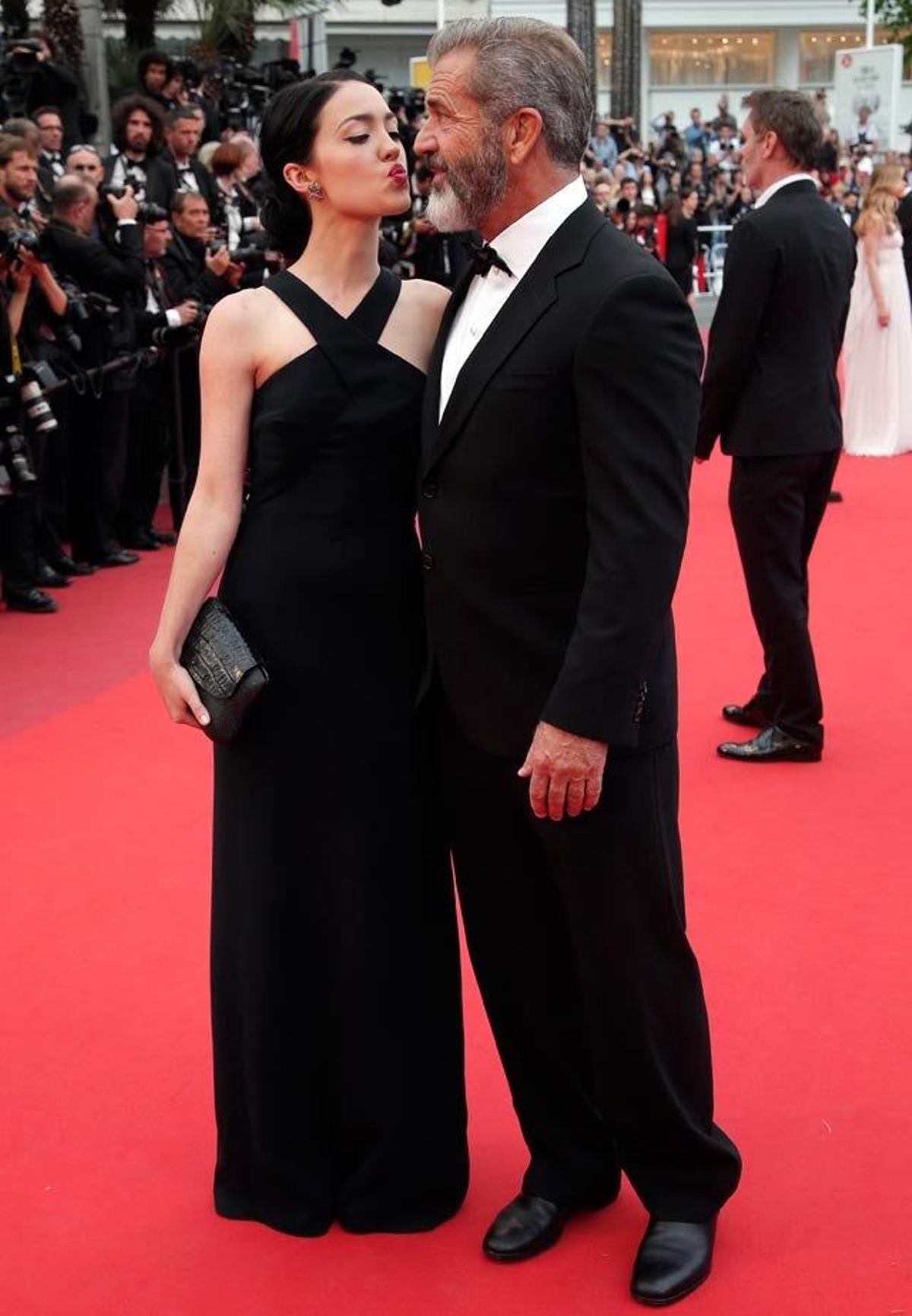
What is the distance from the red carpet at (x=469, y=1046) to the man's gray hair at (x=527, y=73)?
5.44ft

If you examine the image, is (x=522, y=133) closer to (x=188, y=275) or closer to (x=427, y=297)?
(x=427, y=297)

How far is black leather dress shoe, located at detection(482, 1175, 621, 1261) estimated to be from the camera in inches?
108

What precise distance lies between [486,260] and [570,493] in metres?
0.36

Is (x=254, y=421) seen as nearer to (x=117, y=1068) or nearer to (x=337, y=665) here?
(x=337, y=665)

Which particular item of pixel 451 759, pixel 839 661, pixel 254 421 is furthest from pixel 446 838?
pixel 839 661

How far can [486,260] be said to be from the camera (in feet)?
8.27

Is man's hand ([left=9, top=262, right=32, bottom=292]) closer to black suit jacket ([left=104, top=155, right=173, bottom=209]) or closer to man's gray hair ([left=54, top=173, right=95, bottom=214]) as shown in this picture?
man's gray hair ([left=54, top=173, right=95, bottom=214])

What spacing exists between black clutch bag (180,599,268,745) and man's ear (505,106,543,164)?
2.62 ft

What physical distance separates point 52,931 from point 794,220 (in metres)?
2.73

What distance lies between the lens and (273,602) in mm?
2730

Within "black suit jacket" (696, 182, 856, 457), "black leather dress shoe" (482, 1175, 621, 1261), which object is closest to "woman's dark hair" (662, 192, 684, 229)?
"black suit jacket" (696, 182, 856, 457)

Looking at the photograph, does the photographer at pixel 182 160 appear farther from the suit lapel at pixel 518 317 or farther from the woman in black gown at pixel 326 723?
the suit lapel at pixel 518 317

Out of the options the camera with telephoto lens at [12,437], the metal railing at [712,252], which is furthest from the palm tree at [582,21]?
the camera with telephoto lens at [12,437]

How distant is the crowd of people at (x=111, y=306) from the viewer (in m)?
7.14
